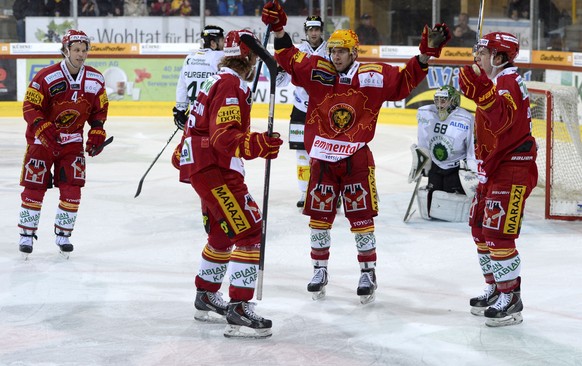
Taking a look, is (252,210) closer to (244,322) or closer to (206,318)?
(244,322)

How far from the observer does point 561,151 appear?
26.3 ft

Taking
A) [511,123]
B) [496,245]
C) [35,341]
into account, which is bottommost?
[35,341]

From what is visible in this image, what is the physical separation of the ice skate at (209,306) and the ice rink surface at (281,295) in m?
0.05

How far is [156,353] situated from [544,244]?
10.8 feet

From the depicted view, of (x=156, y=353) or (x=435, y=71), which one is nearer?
(x=156, y=353)

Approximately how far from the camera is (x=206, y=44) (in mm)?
7574

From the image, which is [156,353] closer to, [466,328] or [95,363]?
[95,363]

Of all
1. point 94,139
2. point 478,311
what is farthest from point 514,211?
point 94,139

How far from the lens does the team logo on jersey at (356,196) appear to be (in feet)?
16.7

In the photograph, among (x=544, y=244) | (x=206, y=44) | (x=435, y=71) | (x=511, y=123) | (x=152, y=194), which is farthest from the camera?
(x=435, y=71)

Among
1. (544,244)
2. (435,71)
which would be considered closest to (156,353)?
(544,244)

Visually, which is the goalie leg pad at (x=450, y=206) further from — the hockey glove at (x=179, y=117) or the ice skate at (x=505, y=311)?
the ice skate at (x=505, y=311)

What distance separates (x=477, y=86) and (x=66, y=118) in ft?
9.09

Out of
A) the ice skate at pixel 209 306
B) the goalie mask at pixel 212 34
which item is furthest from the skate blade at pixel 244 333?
the goalie mask at pixel 212 34
